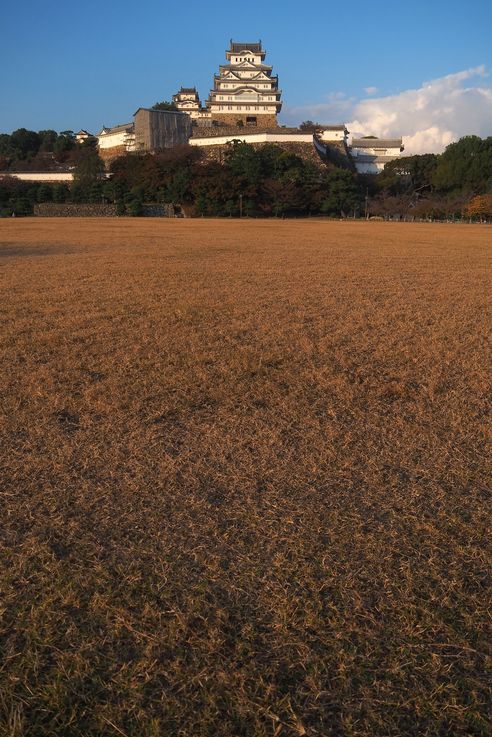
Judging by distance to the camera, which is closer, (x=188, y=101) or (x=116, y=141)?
(x=116, y=141)

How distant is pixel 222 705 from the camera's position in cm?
129

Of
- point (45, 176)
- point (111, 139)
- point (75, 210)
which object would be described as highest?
point (111, 139)

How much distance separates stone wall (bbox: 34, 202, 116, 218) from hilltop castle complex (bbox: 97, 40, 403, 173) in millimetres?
8033

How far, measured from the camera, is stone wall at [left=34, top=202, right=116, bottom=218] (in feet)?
133

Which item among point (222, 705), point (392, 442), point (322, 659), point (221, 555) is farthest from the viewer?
point (392, 442)

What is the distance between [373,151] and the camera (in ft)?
169

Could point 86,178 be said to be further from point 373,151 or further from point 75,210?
point 373,151

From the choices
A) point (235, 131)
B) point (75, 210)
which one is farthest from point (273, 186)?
point (75, 210)

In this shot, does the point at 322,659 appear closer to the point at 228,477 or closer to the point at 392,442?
the point at 228,477

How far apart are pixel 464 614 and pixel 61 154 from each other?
191 feet

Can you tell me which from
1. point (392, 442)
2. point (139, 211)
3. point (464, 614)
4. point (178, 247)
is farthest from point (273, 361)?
point (139, 211)

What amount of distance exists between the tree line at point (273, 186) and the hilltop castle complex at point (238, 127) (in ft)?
10.2

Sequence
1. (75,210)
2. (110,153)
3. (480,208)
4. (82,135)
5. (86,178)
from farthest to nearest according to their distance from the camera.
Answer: (82,135) < (110,153) < (86,178) < (75,210) < (480,208)

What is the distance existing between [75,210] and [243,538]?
1681 inches
